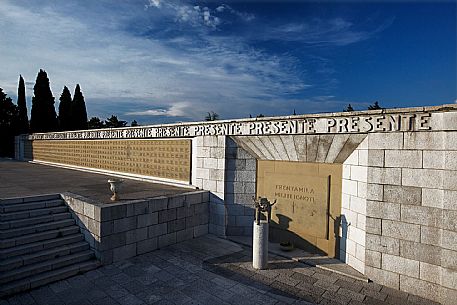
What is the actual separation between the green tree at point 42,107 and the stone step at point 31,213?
25.3m

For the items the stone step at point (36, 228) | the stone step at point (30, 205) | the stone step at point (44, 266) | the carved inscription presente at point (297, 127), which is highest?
the carved inscription presente at point (297, 127)

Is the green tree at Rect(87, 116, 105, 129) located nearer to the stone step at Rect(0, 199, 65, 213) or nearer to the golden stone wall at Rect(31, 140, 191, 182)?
the golden stone wall at Rect(31, 140, 191, 182)

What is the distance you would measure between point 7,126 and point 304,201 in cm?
3239

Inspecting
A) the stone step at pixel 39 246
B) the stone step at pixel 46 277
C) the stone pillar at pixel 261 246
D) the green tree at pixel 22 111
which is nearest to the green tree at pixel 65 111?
the green tree at pixel 22 111

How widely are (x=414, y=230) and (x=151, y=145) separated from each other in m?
9.55

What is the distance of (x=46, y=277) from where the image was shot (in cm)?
584

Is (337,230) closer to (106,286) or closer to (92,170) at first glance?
(106,286)

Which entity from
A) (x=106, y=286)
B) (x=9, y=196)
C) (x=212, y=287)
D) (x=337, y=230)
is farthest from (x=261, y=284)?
(x=9, y=196)

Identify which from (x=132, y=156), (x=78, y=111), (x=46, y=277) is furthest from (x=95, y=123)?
(x=46, y=277)

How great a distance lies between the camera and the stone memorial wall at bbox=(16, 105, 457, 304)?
539 cm

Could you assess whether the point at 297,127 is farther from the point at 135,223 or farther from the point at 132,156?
the point at 132,156

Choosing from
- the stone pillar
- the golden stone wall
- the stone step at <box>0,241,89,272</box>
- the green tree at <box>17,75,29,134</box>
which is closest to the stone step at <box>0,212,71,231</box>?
the stone step at <box>0,241,89,272</box>

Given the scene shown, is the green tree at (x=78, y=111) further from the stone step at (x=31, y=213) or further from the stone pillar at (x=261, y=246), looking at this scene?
the stone pillar at (x=261, y=246)

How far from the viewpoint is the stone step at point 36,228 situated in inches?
251
